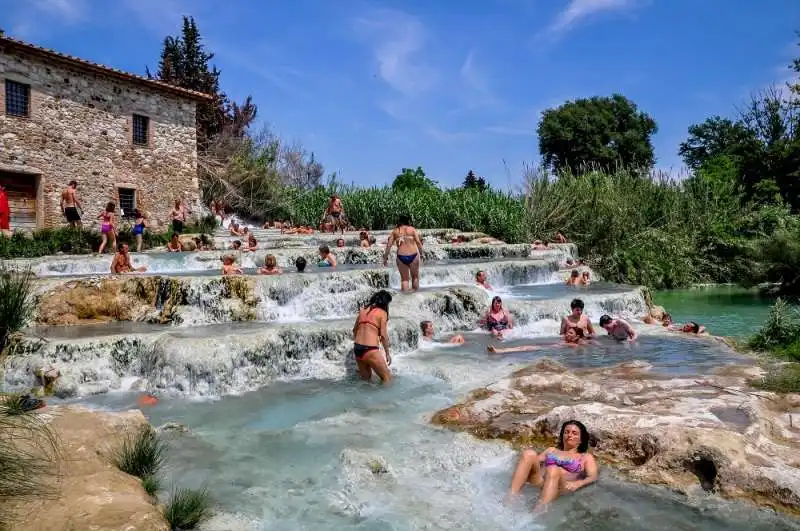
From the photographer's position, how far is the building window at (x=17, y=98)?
16.9 meters

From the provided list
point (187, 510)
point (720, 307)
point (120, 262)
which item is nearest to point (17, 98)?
point (120, 262)

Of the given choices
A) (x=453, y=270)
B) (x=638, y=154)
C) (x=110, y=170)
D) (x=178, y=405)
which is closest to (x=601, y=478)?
(x=178, y=405)

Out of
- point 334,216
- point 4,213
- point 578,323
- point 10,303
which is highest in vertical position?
point 334,216

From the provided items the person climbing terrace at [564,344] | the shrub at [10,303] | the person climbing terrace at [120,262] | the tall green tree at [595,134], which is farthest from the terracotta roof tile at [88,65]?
the tall green tree at [595,134]

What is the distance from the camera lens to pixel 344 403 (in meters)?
6.79

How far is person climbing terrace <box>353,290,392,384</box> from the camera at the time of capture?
751 cm

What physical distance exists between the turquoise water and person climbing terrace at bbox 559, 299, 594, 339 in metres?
2.90

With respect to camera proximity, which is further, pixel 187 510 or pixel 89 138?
pixel 89 138

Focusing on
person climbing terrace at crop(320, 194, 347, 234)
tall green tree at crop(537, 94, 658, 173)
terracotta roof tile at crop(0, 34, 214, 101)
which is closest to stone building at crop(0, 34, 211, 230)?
terracotta roof tile at crop(0, 34, 214, 101)

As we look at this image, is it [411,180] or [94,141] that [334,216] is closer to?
[94,141]

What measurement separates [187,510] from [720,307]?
48.4 feet

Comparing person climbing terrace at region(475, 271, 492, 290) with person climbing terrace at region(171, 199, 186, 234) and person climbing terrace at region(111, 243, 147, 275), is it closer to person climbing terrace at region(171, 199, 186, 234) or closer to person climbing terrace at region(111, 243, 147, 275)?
person climbing terrace at region(111, 243, 147, 275)

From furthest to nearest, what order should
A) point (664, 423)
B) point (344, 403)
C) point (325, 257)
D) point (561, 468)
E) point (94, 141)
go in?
point (94, 141), point (325, 257), point (344, 403), point (664, 423), point (561, 468)

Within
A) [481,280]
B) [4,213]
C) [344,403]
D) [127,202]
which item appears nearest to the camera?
[344,403]
